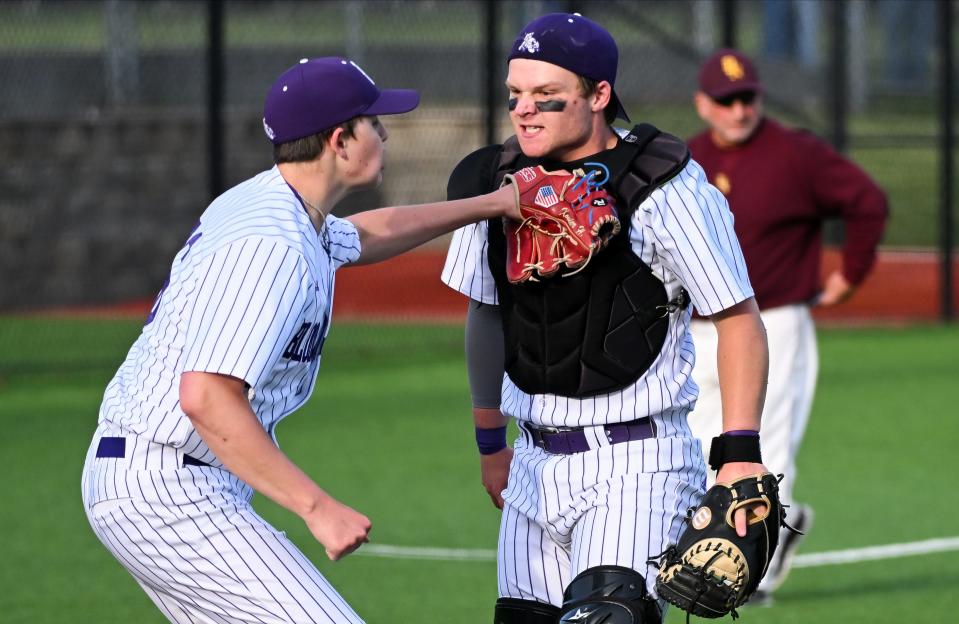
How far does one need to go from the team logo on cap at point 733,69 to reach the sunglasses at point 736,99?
0.25 ft

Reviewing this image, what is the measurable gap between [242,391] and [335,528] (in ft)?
1.26

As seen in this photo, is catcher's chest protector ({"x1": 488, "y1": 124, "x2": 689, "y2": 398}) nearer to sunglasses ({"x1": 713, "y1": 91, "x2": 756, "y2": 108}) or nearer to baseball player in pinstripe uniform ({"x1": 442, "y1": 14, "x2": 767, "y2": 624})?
baseball player in pinstripe uniform ({"x1": 442, "y1": 14, "x2": 767, "y2": 624})

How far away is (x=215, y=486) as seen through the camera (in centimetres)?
404

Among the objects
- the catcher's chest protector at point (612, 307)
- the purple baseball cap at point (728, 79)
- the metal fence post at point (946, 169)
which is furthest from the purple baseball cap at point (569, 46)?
the metal fence post at point (946, 169)

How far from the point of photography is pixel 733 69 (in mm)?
7320

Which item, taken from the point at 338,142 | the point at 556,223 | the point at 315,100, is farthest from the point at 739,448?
the point at 315,100

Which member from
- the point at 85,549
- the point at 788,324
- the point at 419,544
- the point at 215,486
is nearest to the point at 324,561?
the point at 419,544

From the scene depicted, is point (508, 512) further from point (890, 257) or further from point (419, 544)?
point (890, 257)

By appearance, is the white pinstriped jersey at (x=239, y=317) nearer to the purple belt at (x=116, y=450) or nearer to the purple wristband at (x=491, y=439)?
the purple belt at (x=116, y=450)

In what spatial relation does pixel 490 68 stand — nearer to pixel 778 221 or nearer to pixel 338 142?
pixel 778 221

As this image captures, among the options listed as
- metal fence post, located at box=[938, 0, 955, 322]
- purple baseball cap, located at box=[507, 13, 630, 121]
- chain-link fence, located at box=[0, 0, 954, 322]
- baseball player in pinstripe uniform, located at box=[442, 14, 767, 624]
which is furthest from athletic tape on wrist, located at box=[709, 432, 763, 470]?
metal fence post, located at box=[938, 0, 955, 322]

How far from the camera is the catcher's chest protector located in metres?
4.41

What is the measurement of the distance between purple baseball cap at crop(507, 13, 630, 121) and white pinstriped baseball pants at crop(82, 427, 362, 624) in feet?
4.70

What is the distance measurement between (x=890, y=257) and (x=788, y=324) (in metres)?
10.7
